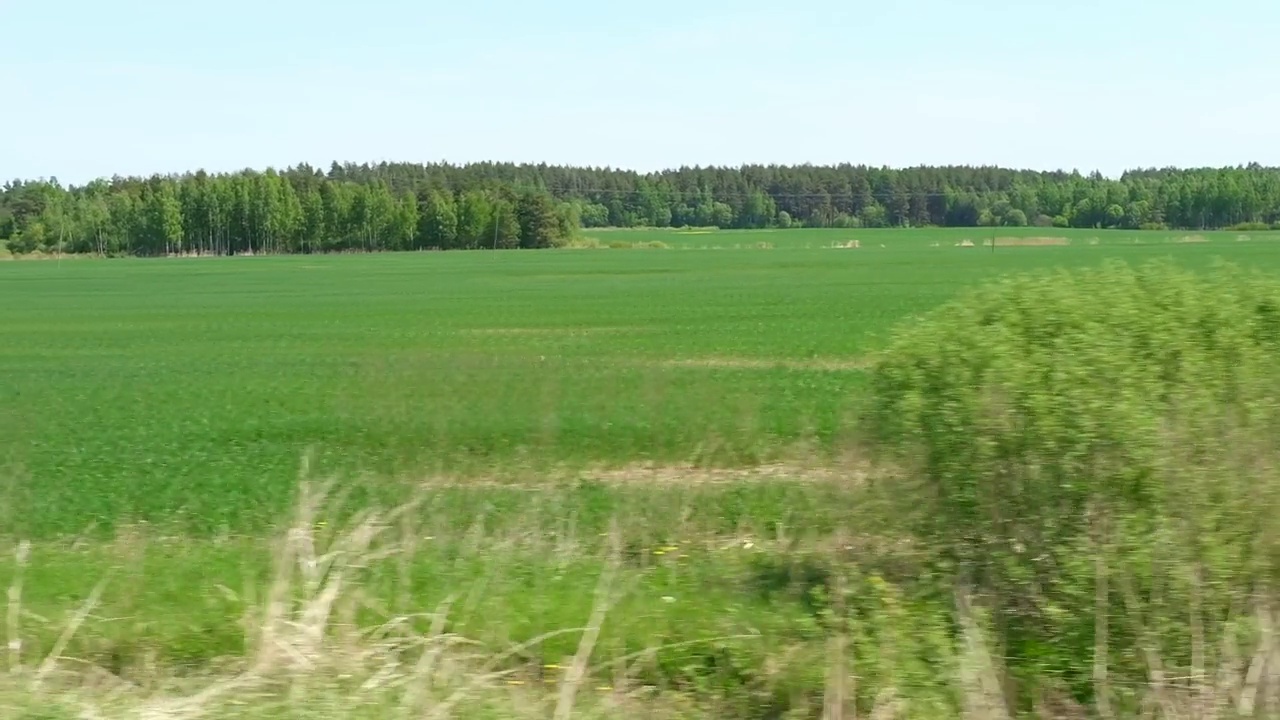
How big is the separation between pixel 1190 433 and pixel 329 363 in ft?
78.5

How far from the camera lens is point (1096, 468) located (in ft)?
22.1

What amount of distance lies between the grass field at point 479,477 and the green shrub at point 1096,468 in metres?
0.70

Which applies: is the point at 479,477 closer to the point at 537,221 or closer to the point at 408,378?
the point at 408,378

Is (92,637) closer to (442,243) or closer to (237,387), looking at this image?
(237,387)

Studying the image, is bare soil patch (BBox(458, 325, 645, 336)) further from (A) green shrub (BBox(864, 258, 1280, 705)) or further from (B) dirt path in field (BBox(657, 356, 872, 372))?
(A) green shrub (BBox(864, 258, 1280, 705))

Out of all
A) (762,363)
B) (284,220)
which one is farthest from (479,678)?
(284,220)

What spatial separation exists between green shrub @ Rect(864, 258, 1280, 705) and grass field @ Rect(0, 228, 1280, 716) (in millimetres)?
705

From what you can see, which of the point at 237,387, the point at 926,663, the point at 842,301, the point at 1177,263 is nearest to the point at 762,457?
the point at 1177,263

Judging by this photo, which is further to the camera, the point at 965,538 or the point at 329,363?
the point at 329,363

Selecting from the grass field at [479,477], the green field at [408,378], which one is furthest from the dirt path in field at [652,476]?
the green field at [408,378]

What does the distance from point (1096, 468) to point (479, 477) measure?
6994mm

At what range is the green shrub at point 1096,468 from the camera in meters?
6.64

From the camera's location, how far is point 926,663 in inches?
267

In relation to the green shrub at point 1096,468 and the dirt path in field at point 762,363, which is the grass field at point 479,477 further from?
the green shrub at point 1096,468
